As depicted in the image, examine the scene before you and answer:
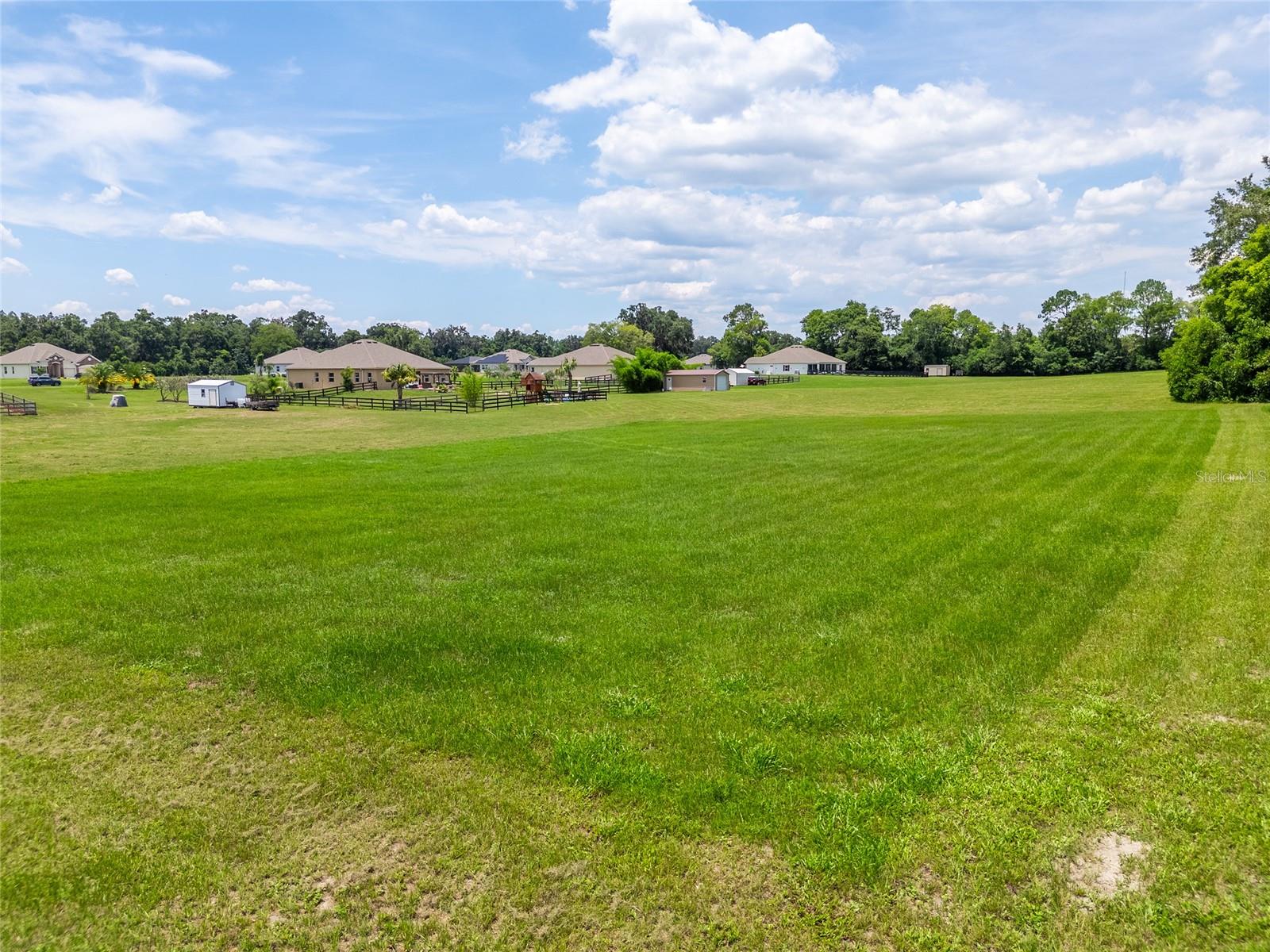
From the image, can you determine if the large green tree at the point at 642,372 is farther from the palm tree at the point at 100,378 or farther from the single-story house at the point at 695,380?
the palm tree at the point at 100,378

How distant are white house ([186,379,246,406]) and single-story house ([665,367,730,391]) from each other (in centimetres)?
4460

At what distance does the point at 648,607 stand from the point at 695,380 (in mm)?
76346

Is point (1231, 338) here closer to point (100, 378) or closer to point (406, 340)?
point (100, 378)

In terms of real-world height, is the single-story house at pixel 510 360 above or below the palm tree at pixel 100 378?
above

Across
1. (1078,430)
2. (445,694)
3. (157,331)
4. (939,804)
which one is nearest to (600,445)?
(1078,430)

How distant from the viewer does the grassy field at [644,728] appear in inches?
148

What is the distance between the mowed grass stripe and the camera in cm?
517

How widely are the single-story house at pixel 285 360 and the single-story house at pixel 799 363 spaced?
66.5 m

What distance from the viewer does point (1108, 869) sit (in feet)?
12.9

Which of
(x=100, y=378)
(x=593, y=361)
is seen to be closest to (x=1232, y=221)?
(x=593, y=361)

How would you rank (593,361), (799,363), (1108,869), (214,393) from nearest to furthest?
(1108,869) < (214,393) < (593,361) < (799,363)

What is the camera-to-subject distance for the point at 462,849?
4.16m

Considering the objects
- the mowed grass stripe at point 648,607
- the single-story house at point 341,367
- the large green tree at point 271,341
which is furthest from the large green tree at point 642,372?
the large green tree at point 271,341

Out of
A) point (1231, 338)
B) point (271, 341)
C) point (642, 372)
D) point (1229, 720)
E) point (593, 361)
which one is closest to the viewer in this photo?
point (1229, 720)
